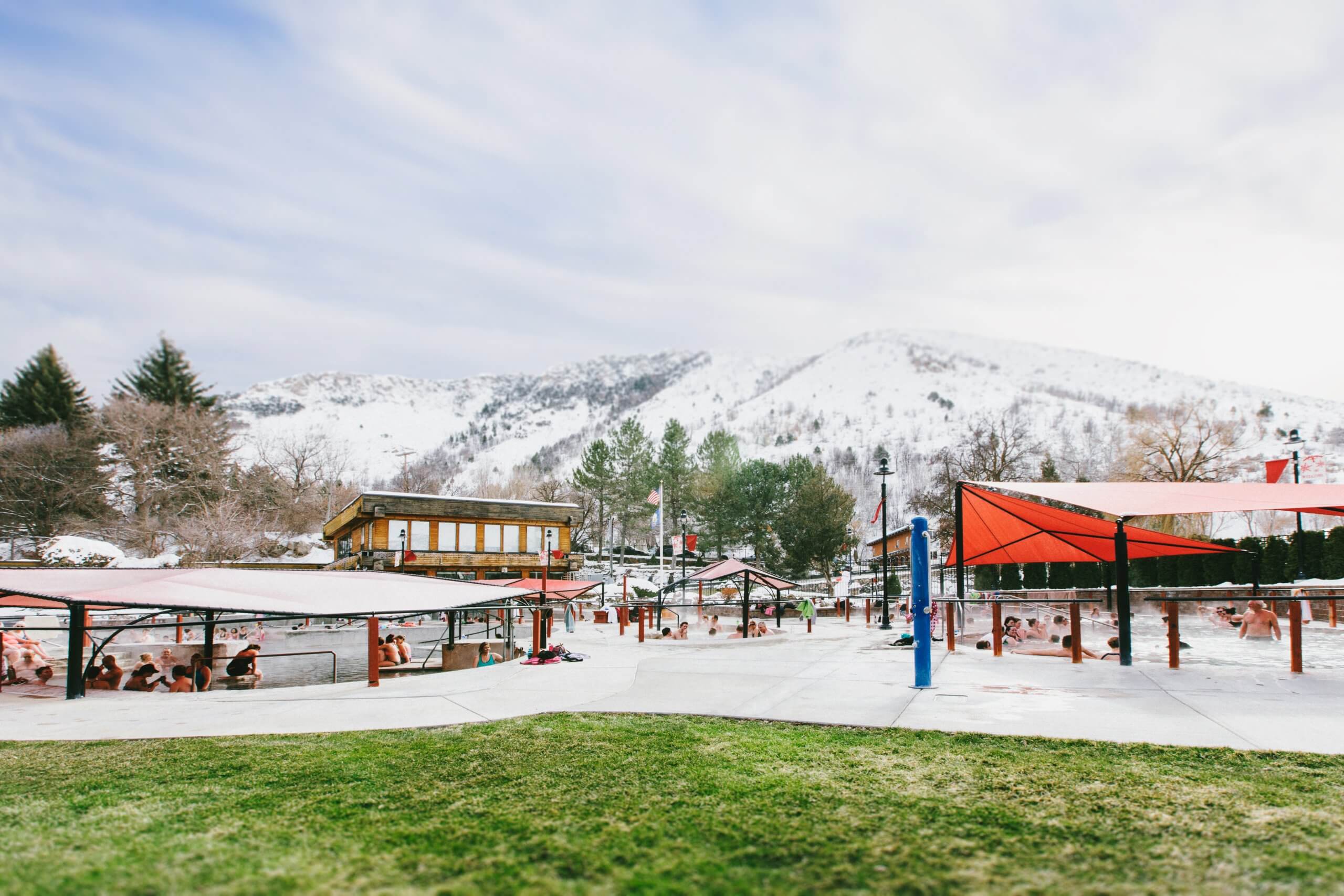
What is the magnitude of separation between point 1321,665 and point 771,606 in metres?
22.6

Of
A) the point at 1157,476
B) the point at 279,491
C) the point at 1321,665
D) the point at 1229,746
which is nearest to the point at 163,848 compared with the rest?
the point at 1229,746

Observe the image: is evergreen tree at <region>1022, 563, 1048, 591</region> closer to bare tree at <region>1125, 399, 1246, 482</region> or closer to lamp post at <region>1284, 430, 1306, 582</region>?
bare tree at <region>1125, 399, 1246, 482</region>

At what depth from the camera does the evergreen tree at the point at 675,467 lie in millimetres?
70438

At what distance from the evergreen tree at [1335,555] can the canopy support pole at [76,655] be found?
30130 millimetres

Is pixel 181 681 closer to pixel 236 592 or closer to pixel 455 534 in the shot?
pixel 236 592

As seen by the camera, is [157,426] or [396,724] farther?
[157,426]

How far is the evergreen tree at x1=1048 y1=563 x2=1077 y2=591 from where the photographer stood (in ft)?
114

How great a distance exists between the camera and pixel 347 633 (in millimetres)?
24906

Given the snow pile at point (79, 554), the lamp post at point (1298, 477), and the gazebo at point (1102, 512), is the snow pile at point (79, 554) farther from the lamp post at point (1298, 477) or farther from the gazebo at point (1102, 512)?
the lamp post at point (1298, 477)

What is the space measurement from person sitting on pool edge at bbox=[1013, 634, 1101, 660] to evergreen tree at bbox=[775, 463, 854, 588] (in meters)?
37.8

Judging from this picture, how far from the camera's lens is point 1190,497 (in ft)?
37.2

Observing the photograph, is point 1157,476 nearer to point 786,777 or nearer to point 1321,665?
point 1321,665

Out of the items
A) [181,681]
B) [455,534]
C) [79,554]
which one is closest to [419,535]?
[455,534]

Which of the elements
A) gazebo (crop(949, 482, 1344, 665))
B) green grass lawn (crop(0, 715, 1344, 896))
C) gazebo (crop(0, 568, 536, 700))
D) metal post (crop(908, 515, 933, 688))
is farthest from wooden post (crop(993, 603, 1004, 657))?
gazebo (crop(0, 568, 536, 700))
